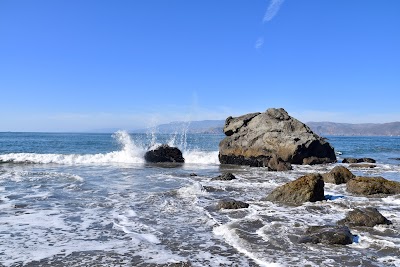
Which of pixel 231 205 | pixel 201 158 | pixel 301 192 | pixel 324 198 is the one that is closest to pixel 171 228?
pixel 231 205

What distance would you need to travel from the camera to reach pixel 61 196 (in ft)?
47.6

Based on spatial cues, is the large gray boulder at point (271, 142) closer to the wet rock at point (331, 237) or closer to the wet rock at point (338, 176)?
the wet rock at point (338, 176)

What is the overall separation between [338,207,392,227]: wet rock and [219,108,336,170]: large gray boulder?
667 inches

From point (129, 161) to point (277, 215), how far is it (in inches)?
937

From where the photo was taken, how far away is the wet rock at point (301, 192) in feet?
43.1

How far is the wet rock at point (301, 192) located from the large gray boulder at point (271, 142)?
13370mm

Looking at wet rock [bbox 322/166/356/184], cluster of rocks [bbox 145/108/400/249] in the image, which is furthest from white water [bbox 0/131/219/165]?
wet rock [bbox 322/166/356/184]

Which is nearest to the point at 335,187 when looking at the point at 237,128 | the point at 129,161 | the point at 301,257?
the point at 301,257

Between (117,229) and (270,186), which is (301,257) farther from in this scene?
(270,186)

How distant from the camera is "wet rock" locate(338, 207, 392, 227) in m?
9.64

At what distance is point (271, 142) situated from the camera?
28750mm

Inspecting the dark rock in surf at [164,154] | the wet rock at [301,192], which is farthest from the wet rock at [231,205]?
the dark rock in surf at [164,154]

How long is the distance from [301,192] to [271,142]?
51.3 feet

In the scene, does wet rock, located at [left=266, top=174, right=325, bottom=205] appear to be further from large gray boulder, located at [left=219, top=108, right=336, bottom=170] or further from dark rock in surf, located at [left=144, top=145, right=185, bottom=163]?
dark rock in surf, located at [left=144, top=145, right=185, bottom=163]
